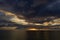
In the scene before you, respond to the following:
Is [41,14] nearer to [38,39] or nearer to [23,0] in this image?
[23,0]

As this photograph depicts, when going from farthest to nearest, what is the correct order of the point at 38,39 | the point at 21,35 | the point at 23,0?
the point at 21,35, the point at 38,39, the point at 23,0

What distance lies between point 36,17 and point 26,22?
30 cm

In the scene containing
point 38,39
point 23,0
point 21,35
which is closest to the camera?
point 23,0

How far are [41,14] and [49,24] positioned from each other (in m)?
0.34

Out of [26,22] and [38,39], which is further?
[38,39]

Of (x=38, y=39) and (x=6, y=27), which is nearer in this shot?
(x=6, y=27)

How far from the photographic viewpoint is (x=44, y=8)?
11.9 feet

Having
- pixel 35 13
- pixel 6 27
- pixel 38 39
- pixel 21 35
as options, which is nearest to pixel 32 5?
pixel 35 13

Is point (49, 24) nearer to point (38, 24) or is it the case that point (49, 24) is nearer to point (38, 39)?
point (38, 24)

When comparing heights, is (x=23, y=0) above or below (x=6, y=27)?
above

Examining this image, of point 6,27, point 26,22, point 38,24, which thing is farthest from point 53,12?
point 6,27

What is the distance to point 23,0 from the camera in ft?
11.4

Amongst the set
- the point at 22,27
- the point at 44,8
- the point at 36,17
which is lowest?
the point at 22,27

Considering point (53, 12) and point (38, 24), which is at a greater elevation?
point (53, 12)
